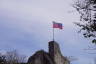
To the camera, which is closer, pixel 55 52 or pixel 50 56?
pixel 55 52

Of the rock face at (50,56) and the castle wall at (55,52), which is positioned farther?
the castle wall at (55,52)

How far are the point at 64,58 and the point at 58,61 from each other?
2.41m

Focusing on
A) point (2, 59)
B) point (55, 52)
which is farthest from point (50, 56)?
point (2, 59)

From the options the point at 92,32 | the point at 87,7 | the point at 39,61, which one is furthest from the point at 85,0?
the point at 39,61

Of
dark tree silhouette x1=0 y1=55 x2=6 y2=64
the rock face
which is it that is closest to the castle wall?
the rock face

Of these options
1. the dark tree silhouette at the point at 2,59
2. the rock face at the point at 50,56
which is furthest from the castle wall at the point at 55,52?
the dark tree silhouette at the point at 2,59

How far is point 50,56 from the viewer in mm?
55281

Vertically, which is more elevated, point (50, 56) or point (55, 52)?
point (55, 52)

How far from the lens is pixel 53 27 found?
5262 cm

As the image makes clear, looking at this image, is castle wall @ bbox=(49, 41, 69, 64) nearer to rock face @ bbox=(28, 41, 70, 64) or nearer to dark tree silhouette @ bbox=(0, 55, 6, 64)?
rock face @ bbox=(28, 41, 70, 64)

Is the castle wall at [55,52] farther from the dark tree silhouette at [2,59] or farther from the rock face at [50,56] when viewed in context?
the dark tree silhouette at [2,59]

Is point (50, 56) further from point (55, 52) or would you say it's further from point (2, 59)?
point (2, 59)

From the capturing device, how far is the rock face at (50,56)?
175 ft

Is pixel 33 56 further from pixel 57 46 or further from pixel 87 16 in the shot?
pixel 87 16
